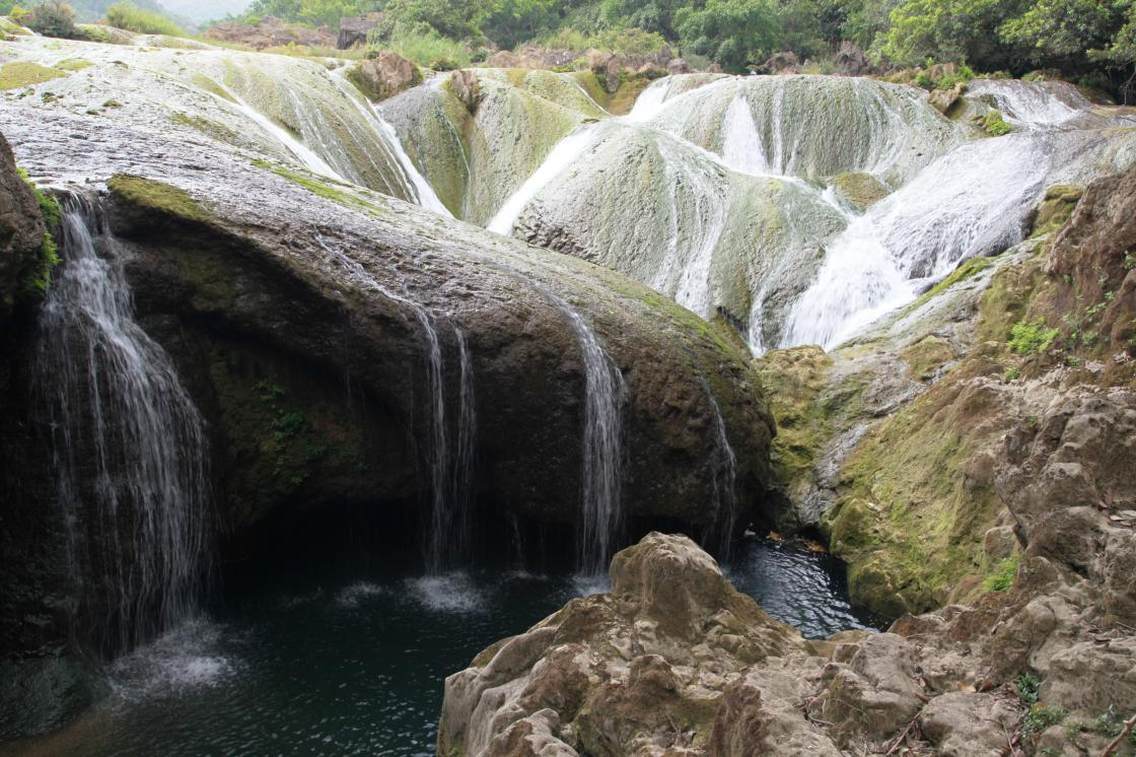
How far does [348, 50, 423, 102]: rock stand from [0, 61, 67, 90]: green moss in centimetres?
1043

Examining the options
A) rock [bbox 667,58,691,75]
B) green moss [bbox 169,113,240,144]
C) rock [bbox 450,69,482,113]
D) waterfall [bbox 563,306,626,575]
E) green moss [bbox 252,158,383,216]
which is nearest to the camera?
waterfall [bbox 563,306,626,575]

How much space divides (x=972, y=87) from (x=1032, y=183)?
32.8 feet

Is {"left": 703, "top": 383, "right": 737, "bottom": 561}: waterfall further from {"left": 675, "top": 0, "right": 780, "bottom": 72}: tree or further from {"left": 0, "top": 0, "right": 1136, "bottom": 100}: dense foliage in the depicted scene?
{"left": 675, "top": 0, "right": 780, "bottom": 72}: tree

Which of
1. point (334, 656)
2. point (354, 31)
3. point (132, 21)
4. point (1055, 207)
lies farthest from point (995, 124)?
point (354, 31)

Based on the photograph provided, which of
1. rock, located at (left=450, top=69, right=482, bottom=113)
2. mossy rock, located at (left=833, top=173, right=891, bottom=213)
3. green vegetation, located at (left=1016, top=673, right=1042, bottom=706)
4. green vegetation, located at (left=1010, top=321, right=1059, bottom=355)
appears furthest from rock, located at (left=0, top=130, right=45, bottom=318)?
rock, located at (left=450, top=69, right=482, bottom=113)

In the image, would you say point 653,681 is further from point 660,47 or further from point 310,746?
point 660,47

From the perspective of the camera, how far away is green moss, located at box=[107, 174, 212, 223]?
32.6ft

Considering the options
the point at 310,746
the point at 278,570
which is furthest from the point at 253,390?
the point at 310,746

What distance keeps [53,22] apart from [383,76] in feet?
36.4

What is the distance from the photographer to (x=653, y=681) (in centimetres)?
545

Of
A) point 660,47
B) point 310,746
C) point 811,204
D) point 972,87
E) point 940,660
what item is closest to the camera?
point 940,660

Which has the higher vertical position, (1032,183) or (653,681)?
(1032,183)

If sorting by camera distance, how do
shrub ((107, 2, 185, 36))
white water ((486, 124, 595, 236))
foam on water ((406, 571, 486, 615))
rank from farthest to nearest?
shrub ((107, 2, 185, 36)) → white water ((486, 124, 595, 236)) → foam on water ((406, 571, 486, 615))

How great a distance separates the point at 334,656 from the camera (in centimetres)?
950
